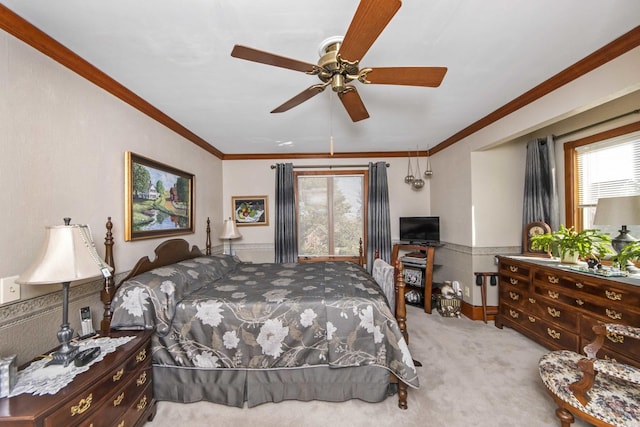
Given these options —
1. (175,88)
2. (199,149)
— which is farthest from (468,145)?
(199,149)

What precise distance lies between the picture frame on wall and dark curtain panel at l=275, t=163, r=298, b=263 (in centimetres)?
28

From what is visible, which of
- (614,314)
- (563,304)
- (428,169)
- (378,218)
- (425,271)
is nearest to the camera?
(614,314)

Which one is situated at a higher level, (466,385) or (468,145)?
(468,145)

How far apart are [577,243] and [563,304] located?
60 centimetres

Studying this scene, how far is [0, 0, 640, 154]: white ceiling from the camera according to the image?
1450mm

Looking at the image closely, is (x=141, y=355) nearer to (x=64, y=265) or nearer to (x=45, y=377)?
(x=45, y=377)

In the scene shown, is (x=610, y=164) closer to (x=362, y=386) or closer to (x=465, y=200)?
(x=465, y=200)

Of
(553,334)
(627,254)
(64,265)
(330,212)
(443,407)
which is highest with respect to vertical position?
(330,212)

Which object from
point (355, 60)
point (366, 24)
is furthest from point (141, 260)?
point (366, 24)

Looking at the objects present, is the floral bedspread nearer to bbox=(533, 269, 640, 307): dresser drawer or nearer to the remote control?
the remote control

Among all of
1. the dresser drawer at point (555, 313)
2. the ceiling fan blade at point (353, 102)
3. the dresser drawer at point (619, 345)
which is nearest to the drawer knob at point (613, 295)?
the dresser drawer at point (619, 345)

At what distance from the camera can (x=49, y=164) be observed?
1.68 meters

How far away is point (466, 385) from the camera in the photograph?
2182 mm

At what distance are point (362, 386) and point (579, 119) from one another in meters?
3.52
